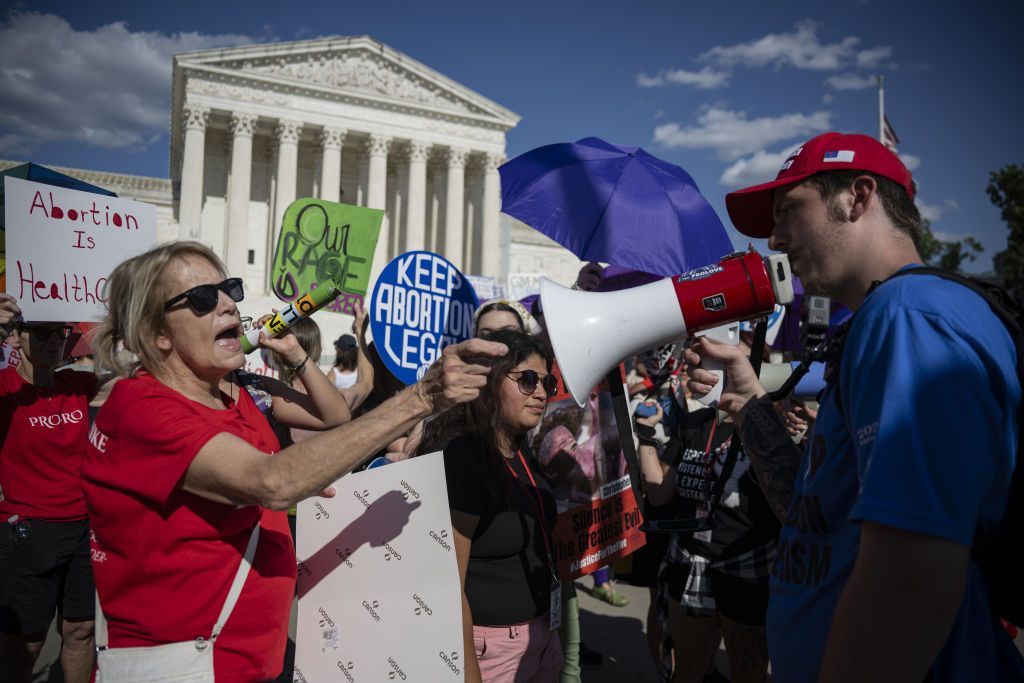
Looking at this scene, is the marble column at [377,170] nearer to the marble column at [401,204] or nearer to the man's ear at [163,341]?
the marble column at [401,204]

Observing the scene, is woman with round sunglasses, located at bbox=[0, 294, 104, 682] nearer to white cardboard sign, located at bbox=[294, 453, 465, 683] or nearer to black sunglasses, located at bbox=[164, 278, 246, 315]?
black sunglasses, located at bbox=[164, 278, 246, 315]

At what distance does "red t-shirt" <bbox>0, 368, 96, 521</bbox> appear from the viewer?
3.53 metres

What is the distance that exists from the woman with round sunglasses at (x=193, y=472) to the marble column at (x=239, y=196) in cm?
3678

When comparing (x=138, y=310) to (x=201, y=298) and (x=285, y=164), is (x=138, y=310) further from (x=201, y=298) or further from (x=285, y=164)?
(x=285, y=164)

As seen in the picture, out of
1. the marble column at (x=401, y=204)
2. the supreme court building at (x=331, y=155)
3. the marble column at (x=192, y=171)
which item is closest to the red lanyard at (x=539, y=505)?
the supreme court building at (x=331, y=155)

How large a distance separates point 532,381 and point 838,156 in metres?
1.39

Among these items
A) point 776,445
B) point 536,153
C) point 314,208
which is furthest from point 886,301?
point 314,208

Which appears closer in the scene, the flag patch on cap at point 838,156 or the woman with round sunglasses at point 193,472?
the flag patch on cap at point 838,156

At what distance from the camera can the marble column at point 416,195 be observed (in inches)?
1553

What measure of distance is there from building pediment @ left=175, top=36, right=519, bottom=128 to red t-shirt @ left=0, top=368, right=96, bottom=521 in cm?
3784

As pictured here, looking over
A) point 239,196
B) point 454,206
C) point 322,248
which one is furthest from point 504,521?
point 454,206

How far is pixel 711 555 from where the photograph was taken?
11.4 ft

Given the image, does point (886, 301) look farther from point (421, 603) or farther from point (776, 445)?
point (421, 603)

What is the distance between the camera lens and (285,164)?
37.0 meters
